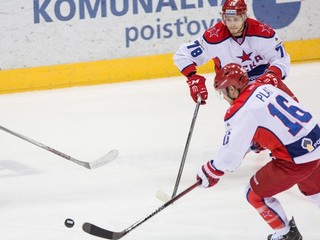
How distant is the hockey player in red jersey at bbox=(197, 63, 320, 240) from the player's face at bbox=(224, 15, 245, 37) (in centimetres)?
115

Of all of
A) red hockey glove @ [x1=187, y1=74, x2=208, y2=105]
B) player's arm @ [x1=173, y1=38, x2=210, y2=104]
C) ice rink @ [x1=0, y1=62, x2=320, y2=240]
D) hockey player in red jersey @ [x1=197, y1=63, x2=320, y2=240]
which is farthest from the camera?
player's arm @ [x1=173, y1=38, x2=210, y2=104]

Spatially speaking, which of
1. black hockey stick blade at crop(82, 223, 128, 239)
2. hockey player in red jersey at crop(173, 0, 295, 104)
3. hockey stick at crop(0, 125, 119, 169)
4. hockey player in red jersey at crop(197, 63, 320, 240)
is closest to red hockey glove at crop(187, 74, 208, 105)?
hockey player in red jersey at crop(173, 0, 295, 104)

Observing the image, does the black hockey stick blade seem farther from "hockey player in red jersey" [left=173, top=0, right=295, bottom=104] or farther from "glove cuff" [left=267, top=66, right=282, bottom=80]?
"glove cuff" [left=267, top=66, right=282, bottom=80]

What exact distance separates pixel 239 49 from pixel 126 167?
1045mm

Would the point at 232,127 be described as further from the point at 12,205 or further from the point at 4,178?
the point at 4,178

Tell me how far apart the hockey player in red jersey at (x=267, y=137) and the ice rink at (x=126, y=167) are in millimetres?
465

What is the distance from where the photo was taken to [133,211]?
4.34 m

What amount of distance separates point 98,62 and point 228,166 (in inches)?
156

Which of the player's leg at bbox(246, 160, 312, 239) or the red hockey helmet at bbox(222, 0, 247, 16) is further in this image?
the red hockey helmet at bbox(222, 0, 247, 16)

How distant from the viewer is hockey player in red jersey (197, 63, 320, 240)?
3.35 meters

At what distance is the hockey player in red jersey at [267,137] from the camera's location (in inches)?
132

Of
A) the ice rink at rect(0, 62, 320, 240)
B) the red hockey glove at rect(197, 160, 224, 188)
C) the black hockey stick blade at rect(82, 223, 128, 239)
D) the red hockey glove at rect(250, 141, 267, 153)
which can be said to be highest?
the red hockey glove at rect(197, 160, 224, 188)

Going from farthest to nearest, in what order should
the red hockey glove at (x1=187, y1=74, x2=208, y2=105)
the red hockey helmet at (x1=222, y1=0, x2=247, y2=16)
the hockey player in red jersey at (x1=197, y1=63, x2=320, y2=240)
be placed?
the red hockey glove at (x1=187, y1=74, x2=208, y2=105) → the red hockey helmet at (x1=222, y1=0, x2=247, y2=16) → the hockey player in red jersey at (x1=197, y1=63, x2=320, y2=240)

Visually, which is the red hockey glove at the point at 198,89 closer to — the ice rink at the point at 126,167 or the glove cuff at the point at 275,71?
the glove cuff at the point at 275,71
